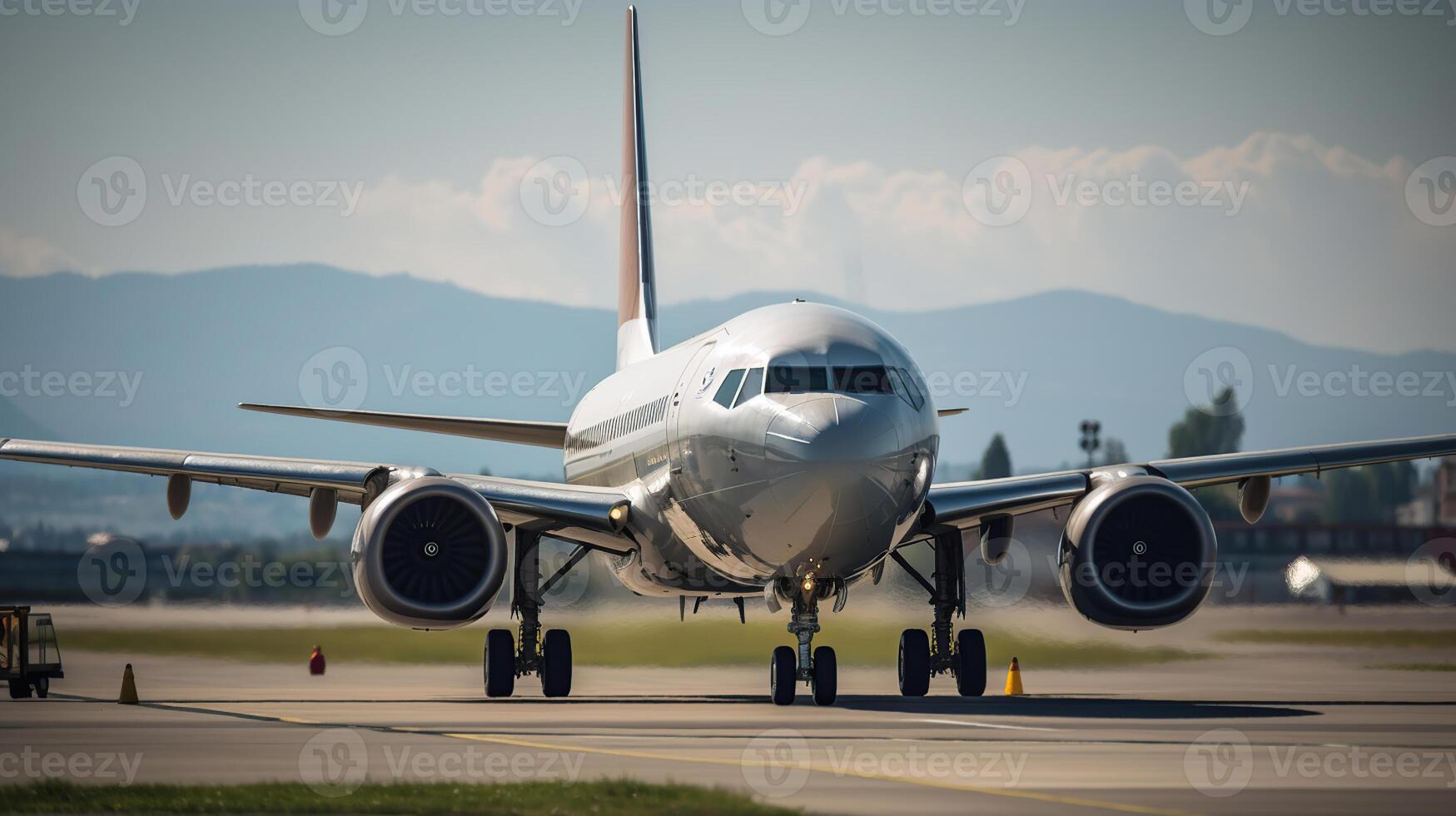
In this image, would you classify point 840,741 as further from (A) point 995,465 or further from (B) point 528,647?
(A) point 995,465

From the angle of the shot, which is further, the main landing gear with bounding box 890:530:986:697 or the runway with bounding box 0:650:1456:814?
the main landing gear with bounding box 890:530:986:697

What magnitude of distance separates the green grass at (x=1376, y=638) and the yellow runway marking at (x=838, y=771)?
61.0 ft

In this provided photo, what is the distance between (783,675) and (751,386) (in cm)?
357

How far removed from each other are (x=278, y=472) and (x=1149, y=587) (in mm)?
11059

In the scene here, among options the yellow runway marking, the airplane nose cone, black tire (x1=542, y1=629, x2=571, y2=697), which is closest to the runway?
the yellow runway marking

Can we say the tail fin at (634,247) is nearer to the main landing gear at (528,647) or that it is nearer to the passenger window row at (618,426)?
the passenger window row at (618,426)

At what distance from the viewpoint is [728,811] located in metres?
11.6

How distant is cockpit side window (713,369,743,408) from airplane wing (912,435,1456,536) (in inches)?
150

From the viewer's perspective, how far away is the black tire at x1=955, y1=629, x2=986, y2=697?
2536 centimetres

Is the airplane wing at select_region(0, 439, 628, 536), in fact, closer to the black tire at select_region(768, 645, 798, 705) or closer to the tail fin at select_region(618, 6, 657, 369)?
the black tire at select_region(768, 645, 798, 705)

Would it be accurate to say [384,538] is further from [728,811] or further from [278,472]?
[728,811]

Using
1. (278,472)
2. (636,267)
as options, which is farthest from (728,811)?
(636,267)

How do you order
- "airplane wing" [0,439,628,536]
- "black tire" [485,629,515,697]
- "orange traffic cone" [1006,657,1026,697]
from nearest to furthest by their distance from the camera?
"airplane wing" [0,439,628,536] < "black tire" [485,629,515,697] < "orange traffic cone" [1006,657,1026,697]

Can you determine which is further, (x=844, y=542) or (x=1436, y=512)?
(x=1436, y=512)
